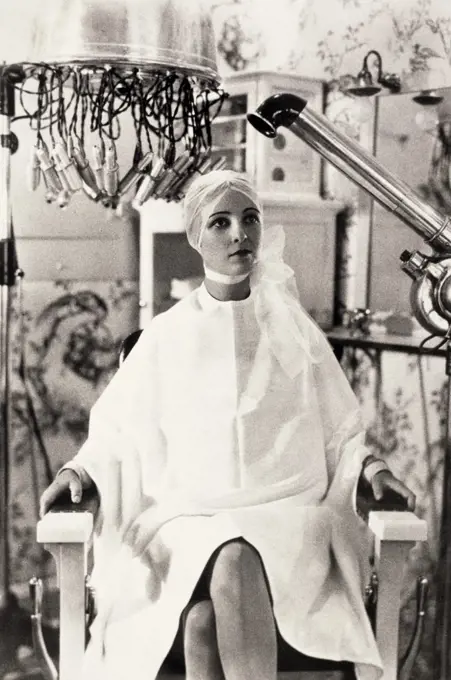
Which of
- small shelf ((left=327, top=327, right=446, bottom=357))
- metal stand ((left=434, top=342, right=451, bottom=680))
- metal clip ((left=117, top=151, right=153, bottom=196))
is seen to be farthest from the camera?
small shelf ((left=327, top=327, right=446, bottom=357))

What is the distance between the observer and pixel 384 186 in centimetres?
162

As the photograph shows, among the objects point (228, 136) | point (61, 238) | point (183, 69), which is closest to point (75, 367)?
point (61, 238)

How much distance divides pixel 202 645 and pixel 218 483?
28cm

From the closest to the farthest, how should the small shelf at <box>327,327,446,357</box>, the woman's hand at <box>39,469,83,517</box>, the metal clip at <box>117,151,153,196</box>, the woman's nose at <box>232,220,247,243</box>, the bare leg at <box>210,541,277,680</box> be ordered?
the bare leg at <box>210,541,277,680</box>, the woman's hand at <box>39,469,83,517</box>, the woman's nose at <box>232,220,247,243</box>, the metal clip at <box>117,151,153,196</box>, the small shelf at <box>327,327,446,357</box>

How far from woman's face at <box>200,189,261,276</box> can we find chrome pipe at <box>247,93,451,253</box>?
0.19 m

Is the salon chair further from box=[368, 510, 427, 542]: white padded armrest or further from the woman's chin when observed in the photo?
the woman's chin

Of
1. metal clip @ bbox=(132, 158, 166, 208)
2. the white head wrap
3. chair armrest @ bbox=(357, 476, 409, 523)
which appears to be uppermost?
metal clip @ bbox=(132, 158, 166, 208)

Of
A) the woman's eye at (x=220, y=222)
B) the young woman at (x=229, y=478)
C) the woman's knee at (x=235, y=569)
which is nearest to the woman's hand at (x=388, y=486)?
the young woman at (x=229, y=478)

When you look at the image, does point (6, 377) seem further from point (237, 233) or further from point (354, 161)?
point (354, 161)

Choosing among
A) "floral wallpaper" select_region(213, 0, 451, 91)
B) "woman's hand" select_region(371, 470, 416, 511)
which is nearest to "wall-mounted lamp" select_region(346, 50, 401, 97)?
"floral wallpaper" select_region(213, 0, 451, 91)

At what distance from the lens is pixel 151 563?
147cm

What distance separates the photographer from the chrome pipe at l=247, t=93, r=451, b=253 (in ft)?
5.28

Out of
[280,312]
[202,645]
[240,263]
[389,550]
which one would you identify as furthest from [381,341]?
[202,645]

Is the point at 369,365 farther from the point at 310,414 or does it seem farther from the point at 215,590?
the point at 215,590
